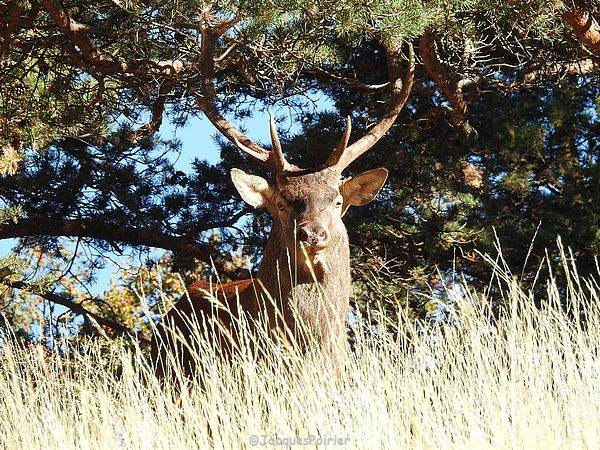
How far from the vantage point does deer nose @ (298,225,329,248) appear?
17.7ft

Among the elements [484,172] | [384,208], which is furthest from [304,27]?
[484,172]

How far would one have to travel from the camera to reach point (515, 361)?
454 centimetres

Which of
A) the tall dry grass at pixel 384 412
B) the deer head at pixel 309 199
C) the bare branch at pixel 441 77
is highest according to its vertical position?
the bare branch at pixel 441 77

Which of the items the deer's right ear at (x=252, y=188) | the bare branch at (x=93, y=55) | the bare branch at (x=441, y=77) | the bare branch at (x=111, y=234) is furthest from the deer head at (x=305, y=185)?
the bare branch at (x=111, y=234)

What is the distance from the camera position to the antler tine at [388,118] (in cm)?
636

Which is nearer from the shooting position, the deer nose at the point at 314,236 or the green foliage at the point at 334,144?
the deer nose at the point at 314,236

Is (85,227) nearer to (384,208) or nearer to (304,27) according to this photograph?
(384,208)

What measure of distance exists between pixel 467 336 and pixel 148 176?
5.19 m

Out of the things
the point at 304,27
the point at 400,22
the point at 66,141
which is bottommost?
the point at 400,22

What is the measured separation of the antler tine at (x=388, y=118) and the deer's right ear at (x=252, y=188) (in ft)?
1.38

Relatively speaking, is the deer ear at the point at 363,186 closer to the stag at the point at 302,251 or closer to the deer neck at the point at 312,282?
the stag at the point at 302,251

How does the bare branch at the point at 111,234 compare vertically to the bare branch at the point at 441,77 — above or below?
below

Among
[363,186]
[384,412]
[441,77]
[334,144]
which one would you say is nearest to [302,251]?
[363,186]

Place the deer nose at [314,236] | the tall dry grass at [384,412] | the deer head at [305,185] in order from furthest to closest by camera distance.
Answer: the deer head at [305,185], the deer nose at [314,236], the tall dry grass at [384,412]
